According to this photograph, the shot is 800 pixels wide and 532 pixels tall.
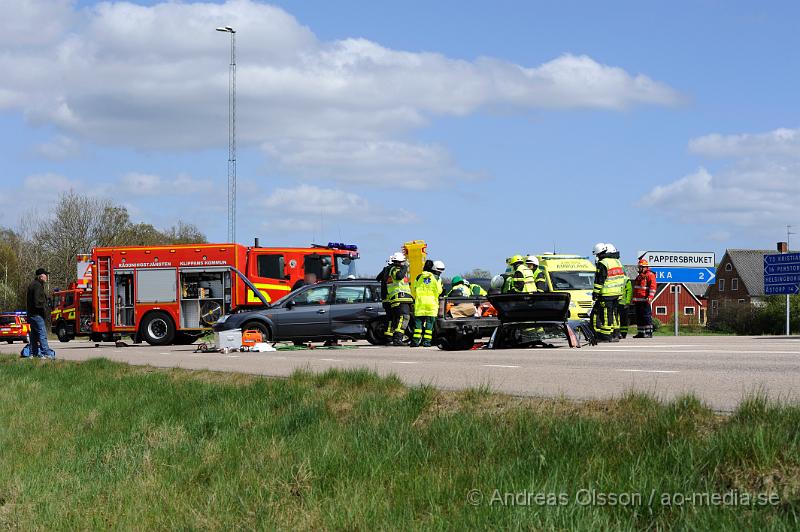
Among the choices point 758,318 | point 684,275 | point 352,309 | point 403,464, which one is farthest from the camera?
point 758,318

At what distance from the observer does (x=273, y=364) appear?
1628 centimetres

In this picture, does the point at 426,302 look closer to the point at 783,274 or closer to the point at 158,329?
the point at 158,329

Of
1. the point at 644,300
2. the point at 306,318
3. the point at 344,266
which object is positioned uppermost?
the point at 344,266

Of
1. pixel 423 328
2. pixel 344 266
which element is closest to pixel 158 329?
pixel 344 266

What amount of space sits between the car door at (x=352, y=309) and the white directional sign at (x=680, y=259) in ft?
29.1

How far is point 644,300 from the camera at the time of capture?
81.0 ft

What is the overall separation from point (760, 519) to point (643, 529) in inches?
21.1

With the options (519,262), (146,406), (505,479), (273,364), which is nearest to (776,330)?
(519,262)

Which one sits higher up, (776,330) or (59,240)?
(59,240)

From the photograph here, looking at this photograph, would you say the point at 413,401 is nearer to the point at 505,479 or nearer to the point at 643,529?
the point at 505,479

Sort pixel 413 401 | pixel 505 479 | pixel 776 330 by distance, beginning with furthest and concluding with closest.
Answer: pixel 776 330 < pixel 413 401 < pixel 505 479

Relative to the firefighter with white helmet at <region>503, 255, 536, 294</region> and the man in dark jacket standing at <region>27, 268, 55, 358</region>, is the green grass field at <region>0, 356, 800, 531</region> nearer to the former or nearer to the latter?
the firefighter with white helmet at <region>503, 255, 536, 294</region>
